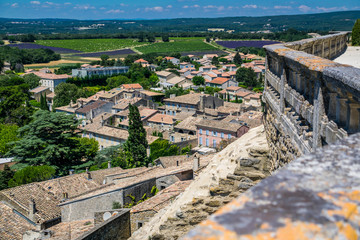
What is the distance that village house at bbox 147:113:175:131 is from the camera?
1831 inches

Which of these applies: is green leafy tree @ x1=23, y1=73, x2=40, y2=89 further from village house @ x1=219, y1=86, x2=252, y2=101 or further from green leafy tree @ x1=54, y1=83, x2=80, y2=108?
village house @ x1=219, y1=86, x2=252, y2=101

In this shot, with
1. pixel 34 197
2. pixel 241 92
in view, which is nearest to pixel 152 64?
pixel 241 92

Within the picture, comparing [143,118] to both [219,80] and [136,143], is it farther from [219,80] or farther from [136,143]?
[219,80]

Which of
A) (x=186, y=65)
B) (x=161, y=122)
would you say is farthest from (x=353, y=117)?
(x=186, y=65)

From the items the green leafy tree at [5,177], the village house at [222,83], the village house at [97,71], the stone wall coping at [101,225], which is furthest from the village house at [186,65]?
the stone wall coping at [101,225]

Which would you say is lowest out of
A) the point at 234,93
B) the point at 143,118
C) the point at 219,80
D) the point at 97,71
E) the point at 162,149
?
the point at 162,149

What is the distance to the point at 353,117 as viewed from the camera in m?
3.61

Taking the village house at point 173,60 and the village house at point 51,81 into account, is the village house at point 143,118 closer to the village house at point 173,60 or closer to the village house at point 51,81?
the village house at point 51,81

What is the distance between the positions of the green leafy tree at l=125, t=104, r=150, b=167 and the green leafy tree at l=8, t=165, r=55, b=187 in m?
7.27

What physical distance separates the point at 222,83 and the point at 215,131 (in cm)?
3620

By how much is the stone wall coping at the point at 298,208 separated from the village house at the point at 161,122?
4385cm

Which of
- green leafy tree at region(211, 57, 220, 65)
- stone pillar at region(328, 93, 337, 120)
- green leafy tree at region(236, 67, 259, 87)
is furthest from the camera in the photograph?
green leafy tree at region(211, 57, 220, 65)

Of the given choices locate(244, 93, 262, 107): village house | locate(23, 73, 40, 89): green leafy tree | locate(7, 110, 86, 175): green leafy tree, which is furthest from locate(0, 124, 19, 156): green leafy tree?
locate(244, 93, 262, 107): village house

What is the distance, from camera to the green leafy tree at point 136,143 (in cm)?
3091
